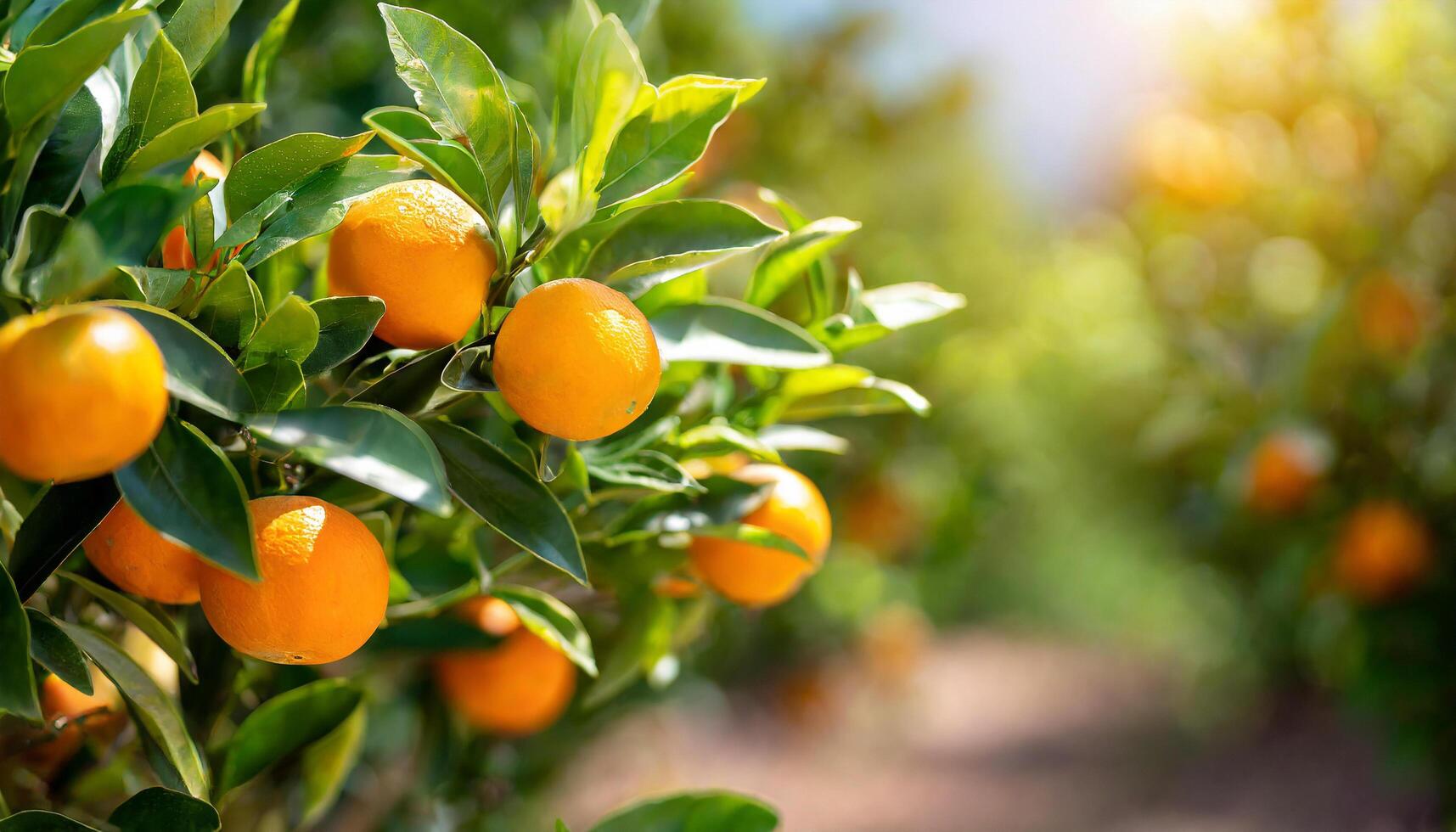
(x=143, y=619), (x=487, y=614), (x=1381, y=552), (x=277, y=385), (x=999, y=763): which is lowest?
(x=999, y=763)

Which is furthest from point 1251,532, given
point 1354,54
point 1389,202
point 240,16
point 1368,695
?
point 240,16

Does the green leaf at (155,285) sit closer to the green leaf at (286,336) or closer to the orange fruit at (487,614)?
the green leaf at (286,336)

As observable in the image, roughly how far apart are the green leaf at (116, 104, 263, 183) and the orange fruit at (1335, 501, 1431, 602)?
126cm

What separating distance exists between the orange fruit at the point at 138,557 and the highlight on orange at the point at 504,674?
0.76 feet

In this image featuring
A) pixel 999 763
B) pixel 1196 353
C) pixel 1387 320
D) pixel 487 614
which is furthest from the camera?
pixel 999 763

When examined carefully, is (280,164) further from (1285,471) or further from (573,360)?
(1285,471)

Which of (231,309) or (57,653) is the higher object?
(231,309)

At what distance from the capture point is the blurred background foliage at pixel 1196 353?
1.18 meters

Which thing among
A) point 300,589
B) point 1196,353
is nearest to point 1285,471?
point 1196,353

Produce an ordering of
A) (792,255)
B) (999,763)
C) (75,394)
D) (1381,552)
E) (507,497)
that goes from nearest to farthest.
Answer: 1. (75,394)
2. (507,497)
3. (792,255)
4. (1381,552)
5. (999,763)

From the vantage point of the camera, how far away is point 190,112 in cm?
35

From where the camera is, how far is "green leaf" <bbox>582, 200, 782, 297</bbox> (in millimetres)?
387

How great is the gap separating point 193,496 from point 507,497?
0.10 m

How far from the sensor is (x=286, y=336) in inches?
12.5
